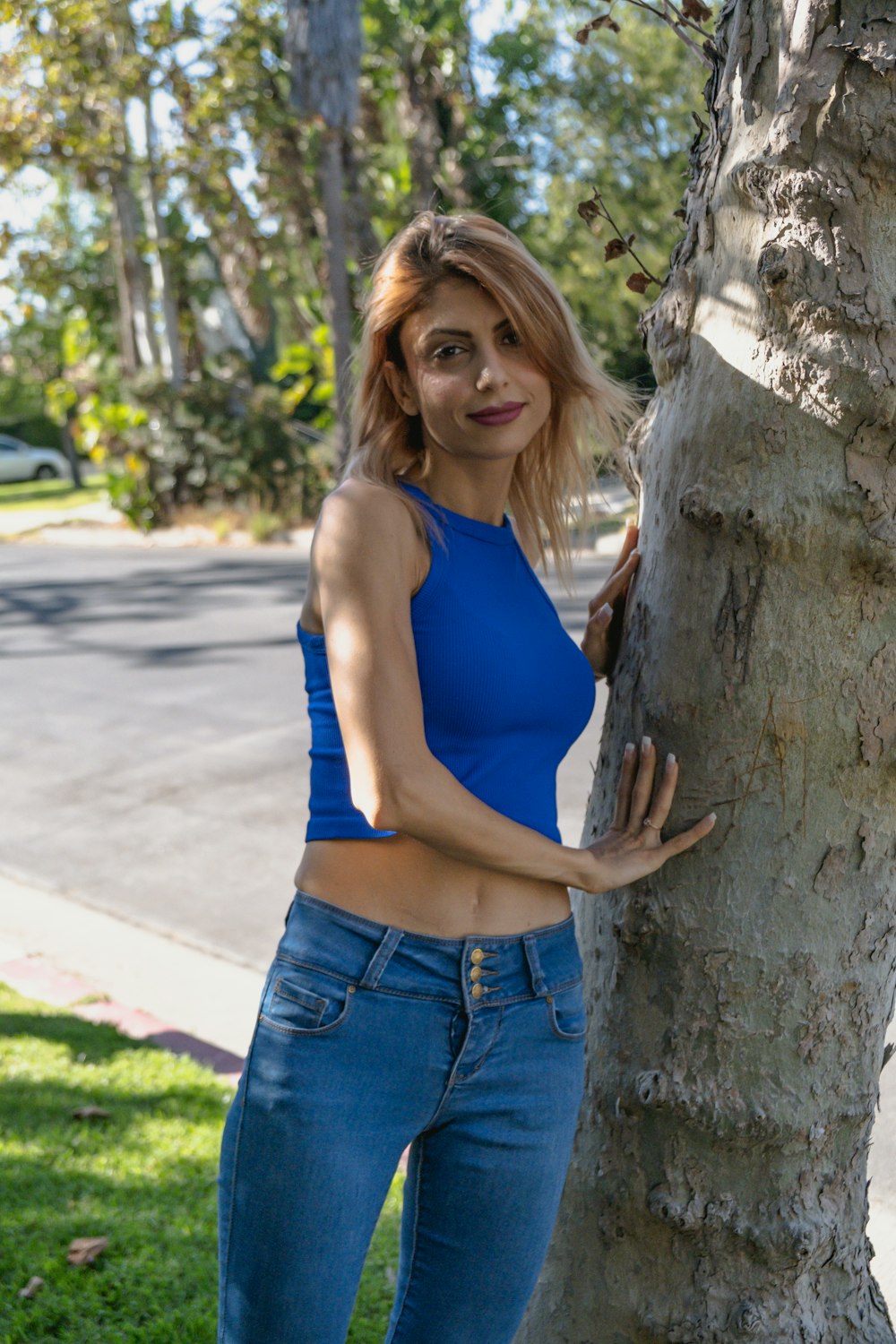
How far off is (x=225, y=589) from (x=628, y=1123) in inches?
559

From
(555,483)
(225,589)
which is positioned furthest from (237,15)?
(555,483)

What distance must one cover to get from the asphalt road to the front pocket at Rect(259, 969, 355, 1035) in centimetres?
364

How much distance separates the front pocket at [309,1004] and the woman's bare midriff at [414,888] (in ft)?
0.33

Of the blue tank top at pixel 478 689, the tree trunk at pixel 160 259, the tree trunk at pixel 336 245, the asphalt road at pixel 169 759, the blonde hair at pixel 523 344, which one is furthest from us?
the tree trunk at pixel 160 259

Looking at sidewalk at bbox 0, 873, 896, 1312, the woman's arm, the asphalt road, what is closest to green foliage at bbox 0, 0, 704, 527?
the asphalt road

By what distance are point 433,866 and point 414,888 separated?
0.04 metres

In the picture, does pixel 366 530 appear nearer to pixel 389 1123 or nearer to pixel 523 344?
pixel 523 344

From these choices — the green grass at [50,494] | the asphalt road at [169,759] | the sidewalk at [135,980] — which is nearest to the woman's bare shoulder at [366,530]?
the sidewalk at [135,980]

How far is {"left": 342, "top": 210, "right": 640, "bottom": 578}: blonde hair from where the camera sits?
1.94 meters

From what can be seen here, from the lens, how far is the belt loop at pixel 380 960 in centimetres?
175

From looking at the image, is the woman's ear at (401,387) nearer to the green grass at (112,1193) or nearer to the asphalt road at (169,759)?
the green grass at (112,1193)

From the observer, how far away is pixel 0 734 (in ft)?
30.0

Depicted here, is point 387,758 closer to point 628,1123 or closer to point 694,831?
point 694,831

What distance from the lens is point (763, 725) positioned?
191cm
